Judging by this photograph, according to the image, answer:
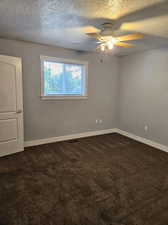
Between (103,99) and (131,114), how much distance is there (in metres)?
1.01

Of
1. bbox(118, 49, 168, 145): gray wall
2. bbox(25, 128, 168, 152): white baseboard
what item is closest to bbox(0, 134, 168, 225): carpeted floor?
bbox(25, 128, 168, 152): white baseboard

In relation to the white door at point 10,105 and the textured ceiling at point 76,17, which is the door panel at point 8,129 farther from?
the textured ceiling at point 76,17

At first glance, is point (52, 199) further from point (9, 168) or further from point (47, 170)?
point (9, 168)

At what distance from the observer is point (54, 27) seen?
247cm

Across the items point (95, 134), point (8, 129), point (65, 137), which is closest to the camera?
point (8, 129)

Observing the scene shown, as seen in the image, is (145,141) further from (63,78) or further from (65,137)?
(63,78)

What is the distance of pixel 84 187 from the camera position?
2.17 metres

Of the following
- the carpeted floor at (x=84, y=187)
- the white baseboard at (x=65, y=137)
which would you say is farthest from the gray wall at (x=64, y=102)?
the carpeted floor at (x=84, y=187)

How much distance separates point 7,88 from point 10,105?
370 mm

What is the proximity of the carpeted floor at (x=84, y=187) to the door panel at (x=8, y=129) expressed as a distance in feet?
1.43

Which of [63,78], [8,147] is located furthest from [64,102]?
[8,147]

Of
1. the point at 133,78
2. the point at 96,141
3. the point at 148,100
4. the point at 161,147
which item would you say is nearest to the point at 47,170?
the point at 96,141

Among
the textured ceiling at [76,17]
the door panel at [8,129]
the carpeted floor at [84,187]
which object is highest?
the textured ceiling at [76,17]

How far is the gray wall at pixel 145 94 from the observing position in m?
3.55
